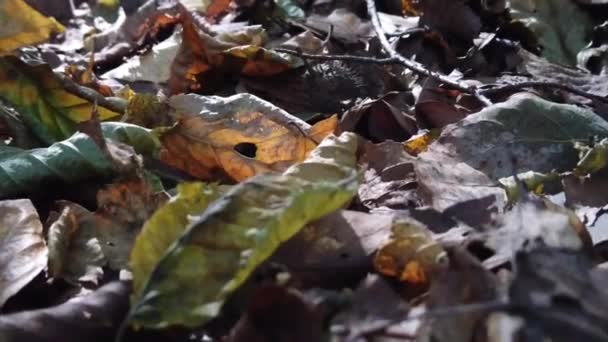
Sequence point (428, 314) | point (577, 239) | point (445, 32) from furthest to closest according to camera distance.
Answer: point (445, 32)
point (577, 239)
point (428, 314)

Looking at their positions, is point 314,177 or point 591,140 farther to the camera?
point 591,140

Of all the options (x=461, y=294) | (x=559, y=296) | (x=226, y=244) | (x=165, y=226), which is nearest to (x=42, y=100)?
(x=165, y=226)

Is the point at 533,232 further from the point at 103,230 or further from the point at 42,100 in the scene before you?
the point at 42,100

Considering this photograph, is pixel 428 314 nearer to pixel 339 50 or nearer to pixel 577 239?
→ pixel 577 239

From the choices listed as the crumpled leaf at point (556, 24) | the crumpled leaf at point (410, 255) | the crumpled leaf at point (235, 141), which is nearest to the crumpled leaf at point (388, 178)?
the crumpled leaf at point (235, 141)

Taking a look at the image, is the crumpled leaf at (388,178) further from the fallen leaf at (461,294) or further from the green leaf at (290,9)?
the green leaf at (290,9)

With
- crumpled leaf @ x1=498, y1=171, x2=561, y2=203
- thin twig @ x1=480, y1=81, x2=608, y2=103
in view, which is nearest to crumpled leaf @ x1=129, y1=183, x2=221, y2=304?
crumpled leaf @ x1=498, y1=171, x2=561, y2=203

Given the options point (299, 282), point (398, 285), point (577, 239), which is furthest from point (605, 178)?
point (299, 282)
